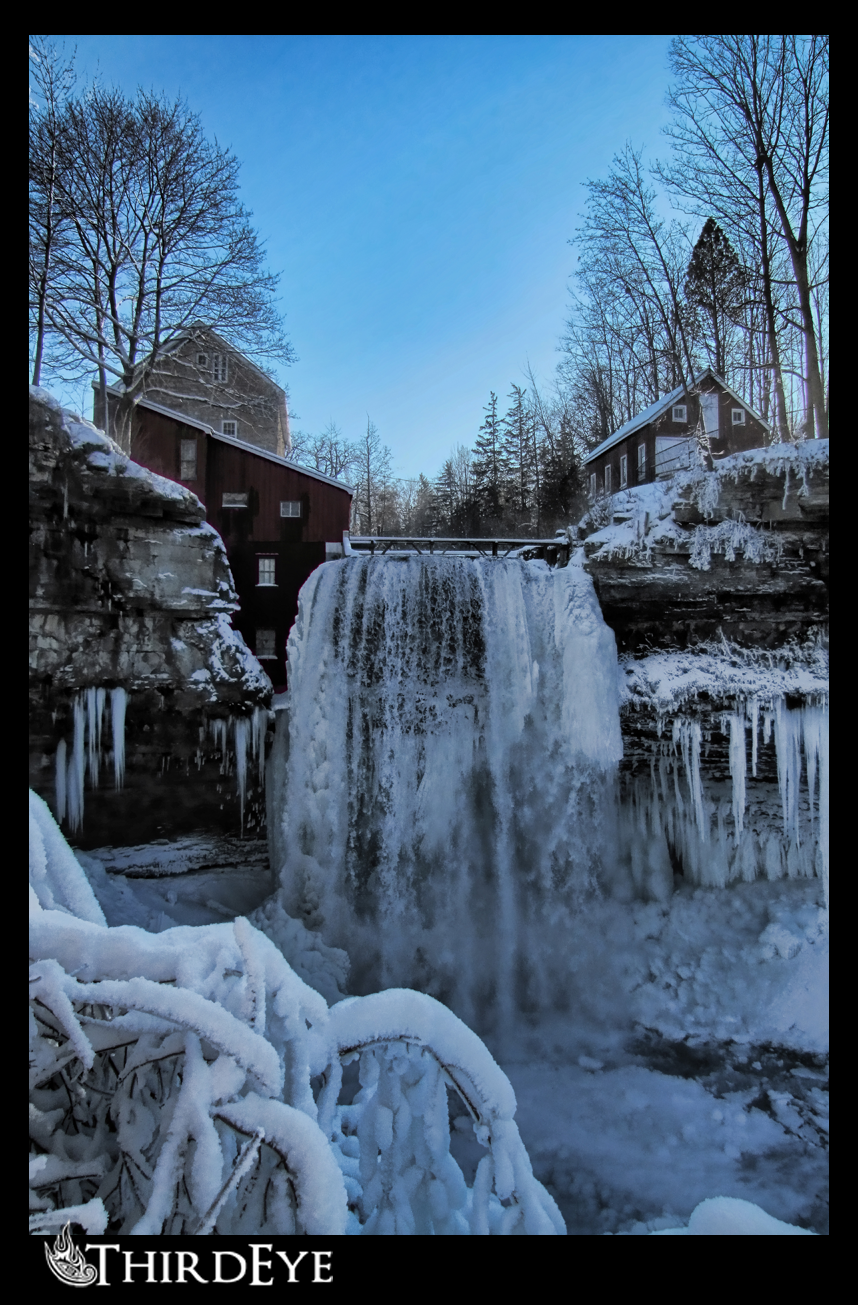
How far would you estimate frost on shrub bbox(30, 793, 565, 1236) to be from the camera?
5.02 ft

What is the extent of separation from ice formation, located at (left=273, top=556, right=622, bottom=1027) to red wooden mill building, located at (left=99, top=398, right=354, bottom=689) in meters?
7.17

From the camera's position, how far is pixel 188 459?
1480 centimetres

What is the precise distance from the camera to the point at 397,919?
7.38 meters

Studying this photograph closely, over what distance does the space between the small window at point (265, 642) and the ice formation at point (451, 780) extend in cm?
653

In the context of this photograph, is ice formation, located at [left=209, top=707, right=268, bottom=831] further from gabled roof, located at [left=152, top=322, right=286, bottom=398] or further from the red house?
the red house

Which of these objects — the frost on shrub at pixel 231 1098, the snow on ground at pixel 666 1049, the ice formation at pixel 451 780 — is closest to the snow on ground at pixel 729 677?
the ice formation at pixel 451 780

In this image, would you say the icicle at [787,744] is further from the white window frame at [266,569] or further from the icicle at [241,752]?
the white window frame at [266,569]

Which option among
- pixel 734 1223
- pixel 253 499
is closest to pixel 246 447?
pixel 253 499

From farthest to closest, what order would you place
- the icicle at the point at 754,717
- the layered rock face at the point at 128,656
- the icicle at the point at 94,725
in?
the icicle at the point at 754,717 < the icicle at the point at 94,725 < the layered rock face at the point at 128,656

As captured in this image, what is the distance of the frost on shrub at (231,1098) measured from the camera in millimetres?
1530
